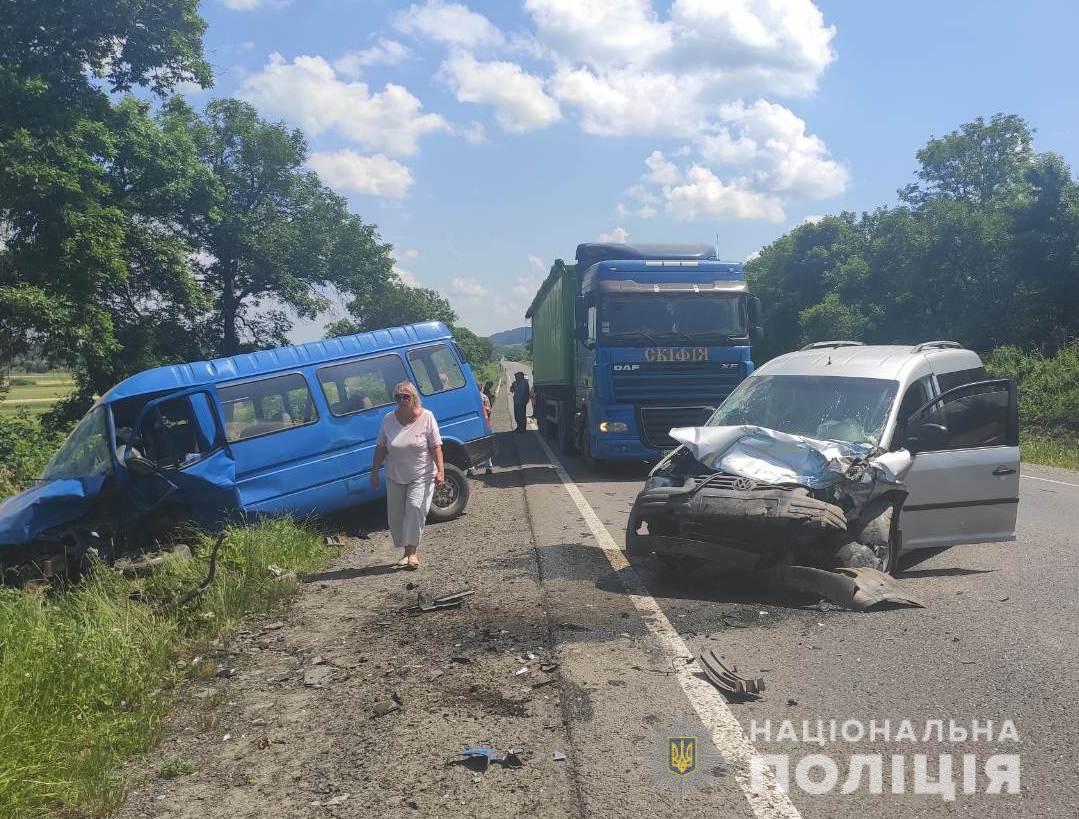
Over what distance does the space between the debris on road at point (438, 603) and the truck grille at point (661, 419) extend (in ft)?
22.6

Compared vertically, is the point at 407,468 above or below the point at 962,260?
below

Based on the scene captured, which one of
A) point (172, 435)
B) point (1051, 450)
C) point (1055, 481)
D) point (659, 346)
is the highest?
point (659, 346)

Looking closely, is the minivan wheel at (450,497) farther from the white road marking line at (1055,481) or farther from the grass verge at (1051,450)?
the grass verge at (1051,450)

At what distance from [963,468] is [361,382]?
247 inches

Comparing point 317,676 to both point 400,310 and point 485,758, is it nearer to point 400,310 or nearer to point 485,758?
point 485,758

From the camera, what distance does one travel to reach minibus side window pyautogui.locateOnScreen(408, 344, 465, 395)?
10227 millimetres

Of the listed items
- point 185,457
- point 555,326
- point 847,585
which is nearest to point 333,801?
point 847,585

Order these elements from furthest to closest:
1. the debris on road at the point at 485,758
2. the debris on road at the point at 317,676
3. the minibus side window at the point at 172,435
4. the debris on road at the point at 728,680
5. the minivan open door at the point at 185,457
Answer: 1. the minibus side window at the point at 172,435
2. the minivan open door at the point at 185,457
3. the debris on road at the point at 317,676
4. the debris on road at the point at 728,680
5. the debris on road at the point at 485,758

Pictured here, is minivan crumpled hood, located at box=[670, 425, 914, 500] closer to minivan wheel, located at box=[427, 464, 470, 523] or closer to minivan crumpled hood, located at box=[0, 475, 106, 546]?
minivan wheel, located at box=[427, 464, 470, 523]

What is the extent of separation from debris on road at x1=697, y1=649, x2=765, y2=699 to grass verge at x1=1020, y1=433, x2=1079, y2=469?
1415 centimetres

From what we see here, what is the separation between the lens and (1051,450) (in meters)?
18.0

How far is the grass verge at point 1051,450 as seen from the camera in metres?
16.5

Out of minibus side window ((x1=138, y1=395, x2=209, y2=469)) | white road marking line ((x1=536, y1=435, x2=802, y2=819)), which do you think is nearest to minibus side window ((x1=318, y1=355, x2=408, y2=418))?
minibus side window ((x1=138, y1=395, x2=209, y2=469))

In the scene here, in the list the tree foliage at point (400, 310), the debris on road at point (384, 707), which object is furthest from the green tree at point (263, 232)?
the debris on road at point (384, 707)
